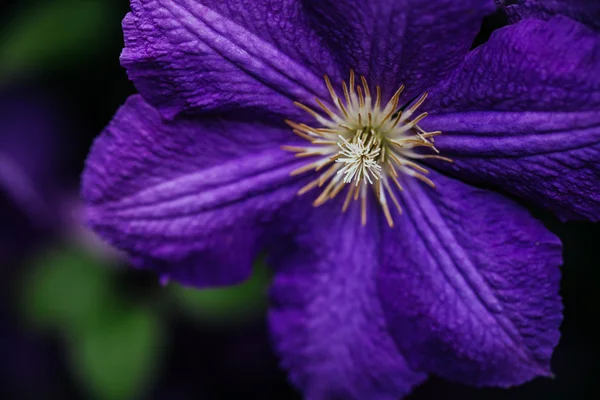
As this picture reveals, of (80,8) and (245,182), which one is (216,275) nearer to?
(245,182)

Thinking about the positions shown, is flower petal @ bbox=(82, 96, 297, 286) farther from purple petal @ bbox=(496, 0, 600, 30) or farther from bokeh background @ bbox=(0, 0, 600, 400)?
bokeh background @ bbox=(0, 0, 600, 400)

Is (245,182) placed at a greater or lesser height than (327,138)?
lesser

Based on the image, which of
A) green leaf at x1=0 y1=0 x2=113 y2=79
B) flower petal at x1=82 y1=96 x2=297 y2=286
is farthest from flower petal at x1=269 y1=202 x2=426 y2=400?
green leaf at x1=0 y1=0 x2=113 y2=79

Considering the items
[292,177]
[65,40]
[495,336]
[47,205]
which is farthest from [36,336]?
[495,336]

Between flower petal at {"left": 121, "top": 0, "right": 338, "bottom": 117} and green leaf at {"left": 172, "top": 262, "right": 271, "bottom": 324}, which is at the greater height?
flower petal at {"left": 121, "top": 0, "right": 338, "bottom": 117}

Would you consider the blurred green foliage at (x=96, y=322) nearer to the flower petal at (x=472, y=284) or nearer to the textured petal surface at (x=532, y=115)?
the flower petal at (x=472, y=284)

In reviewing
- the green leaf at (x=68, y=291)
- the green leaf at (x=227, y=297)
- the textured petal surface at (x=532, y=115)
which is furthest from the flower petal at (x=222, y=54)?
the green leaf at (x=68, y=291)

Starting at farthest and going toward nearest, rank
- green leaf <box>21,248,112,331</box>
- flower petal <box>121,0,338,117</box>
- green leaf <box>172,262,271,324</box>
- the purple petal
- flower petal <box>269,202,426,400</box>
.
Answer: green leaf <box>21,248,112,331</box> < green leaf <box>172,262,271,324</box> < flower petal <box>269,202,426,400</box> < flower petal <box>121,0,338,117</box> < the purple petal
